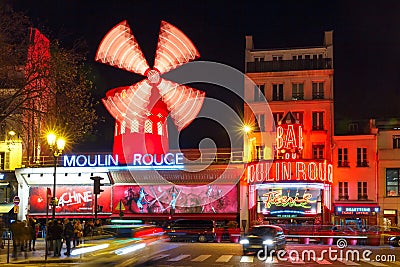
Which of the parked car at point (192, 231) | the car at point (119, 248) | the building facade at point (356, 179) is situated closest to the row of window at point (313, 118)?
the building facade at point (356, 179)

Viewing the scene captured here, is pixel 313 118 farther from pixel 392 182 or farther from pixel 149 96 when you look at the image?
pixel 149 96

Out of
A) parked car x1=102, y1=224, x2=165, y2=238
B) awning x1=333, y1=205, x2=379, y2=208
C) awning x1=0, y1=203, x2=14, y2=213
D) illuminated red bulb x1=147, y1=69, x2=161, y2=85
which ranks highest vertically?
illuminated red bulb x1=147, y1=69, x2=161, y2=85

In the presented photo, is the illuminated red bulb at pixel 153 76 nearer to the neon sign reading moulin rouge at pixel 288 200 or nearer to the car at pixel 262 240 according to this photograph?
the neon sign reading moulin rouge at pixel 288 200

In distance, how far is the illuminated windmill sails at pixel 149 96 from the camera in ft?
150

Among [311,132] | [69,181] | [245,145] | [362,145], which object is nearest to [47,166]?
[69,181]

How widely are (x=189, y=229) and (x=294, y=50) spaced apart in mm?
18499

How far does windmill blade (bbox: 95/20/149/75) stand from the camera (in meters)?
45.0

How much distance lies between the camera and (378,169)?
4781cm

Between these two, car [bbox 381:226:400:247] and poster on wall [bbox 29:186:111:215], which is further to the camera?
poster on wall [bbox 29:186:111:215]

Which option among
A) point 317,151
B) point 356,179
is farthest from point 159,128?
point 356,179

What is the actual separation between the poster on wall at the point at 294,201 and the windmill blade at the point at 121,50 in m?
13.2

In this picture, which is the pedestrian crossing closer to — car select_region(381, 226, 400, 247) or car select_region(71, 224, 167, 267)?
car select_region(71, 224, 167, 267)

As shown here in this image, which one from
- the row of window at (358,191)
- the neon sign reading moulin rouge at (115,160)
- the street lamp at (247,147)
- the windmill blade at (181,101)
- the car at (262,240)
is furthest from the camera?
the street lamp at (247,147)

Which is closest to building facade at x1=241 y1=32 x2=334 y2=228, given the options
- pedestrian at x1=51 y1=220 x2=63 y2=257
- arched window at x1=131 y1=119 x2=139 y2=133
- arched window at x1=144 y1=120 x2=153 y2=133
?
arched window at x1=144 y1=120 x2=153 y2=133
